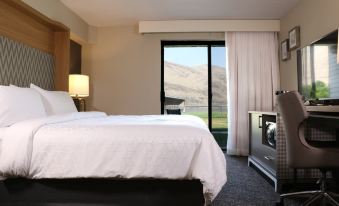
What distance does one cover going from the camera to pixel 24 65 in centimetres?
313

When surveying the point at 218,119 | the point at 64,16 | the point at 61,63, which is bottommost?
the point at 218,119

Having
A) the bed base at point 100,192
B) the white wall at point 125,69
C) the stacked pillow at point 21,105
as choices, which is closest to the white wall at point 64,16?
the white wall at point 125,69

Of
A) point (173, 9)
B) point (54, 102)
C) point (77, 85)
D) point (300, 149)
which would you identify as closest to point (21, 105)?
point (54, 102)

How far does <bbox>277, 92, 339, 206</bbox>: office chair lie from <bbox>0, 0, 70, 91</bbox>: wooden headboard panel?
2.74 m

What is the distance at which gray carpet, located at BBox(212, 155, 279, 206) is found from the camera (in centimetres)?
247

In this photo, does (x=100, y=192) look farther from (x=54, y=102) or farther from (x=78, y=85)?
(x=78, y=85)

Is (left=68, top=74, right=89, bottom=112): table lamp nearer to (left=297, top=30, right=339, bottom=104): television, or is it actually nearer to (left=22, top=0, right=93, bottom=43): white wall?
(left=22, top=0, right=93, bottom=43): white wall

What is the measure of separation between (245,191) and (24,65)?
8.92 ft

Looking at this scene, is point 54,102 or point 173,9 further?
point 173,9

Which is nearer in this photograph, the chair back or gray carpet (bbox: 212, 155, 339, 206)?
the chair back

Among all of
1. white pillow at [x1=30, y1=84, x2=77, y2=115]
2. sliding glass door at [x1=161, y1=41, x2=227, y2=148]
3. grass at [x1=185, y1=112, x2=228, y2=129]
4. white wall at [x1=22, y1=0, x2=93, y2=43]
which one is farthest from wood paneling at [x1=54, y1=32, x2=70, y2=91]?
grass at [x1=185, y1=112, x2=228, y2=129]

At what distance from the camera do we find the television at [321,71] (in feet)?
8.79

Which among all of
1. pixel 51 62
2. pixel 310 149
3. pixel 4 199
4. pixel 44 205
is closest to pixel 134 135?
pixel 44 205

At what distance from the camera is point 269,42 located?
4.92 m
